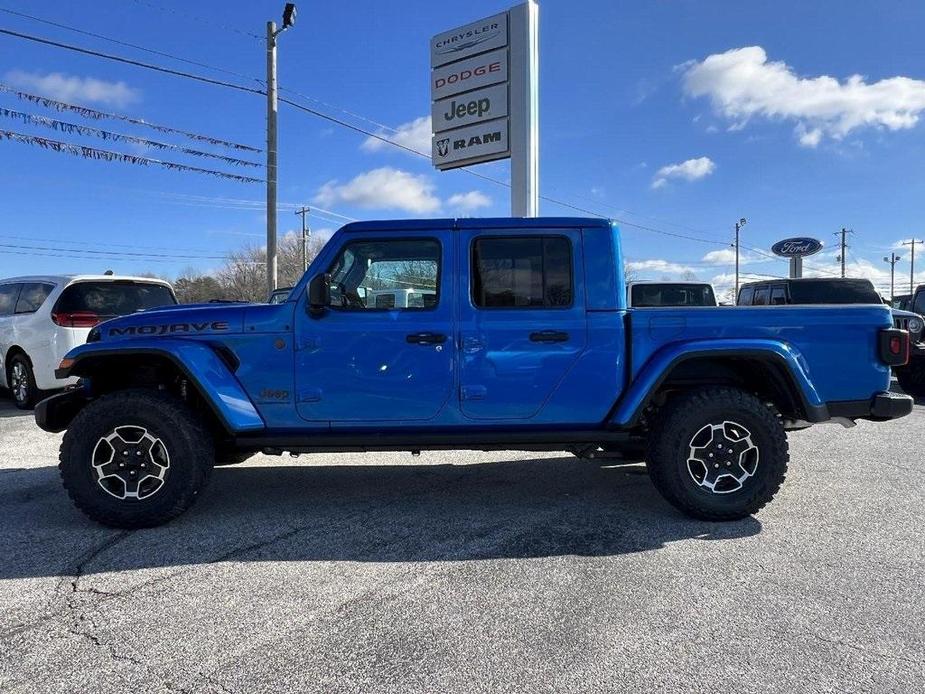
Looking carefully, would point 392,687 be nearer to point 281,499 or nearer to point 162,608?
point 162,608

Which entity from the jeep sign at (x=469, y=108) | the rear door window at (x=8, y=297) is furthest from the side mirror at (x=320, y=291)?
the jeep sign at (x=469, y=108)

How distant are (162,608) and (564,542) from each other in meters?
2.14

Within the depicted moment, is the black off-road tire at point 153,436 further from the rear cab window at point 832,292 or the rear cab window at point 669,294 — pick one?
the rear cab window at point 832,292

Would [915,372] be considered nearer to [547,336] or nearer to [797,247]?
[547,336]

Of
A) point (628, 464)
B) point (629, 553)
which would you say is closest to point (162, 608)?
point (629, 553)

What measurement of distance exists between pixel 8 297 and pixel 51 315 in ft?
5.45

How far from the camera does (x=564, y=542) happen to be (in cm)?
358

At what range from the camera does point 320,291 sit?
375cm

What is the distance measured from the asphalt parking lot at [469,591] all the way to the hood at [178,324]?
125 cm

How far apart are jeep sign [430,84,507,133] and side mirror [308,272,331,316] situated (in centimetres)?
1010

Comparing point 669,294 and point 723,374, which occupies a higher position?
point 669,294

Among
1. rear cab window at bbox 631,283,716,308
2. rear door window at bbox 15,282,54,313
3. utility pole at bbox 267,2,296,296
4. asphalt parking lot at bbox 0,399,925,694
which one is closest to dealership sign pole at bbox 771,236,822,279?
rear cab window at bbox 631,283,716,308

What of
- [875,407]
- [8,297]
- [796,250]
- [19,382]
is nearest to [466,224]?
[875,407]

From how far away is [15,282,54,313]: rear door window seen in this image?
26.5 feet
